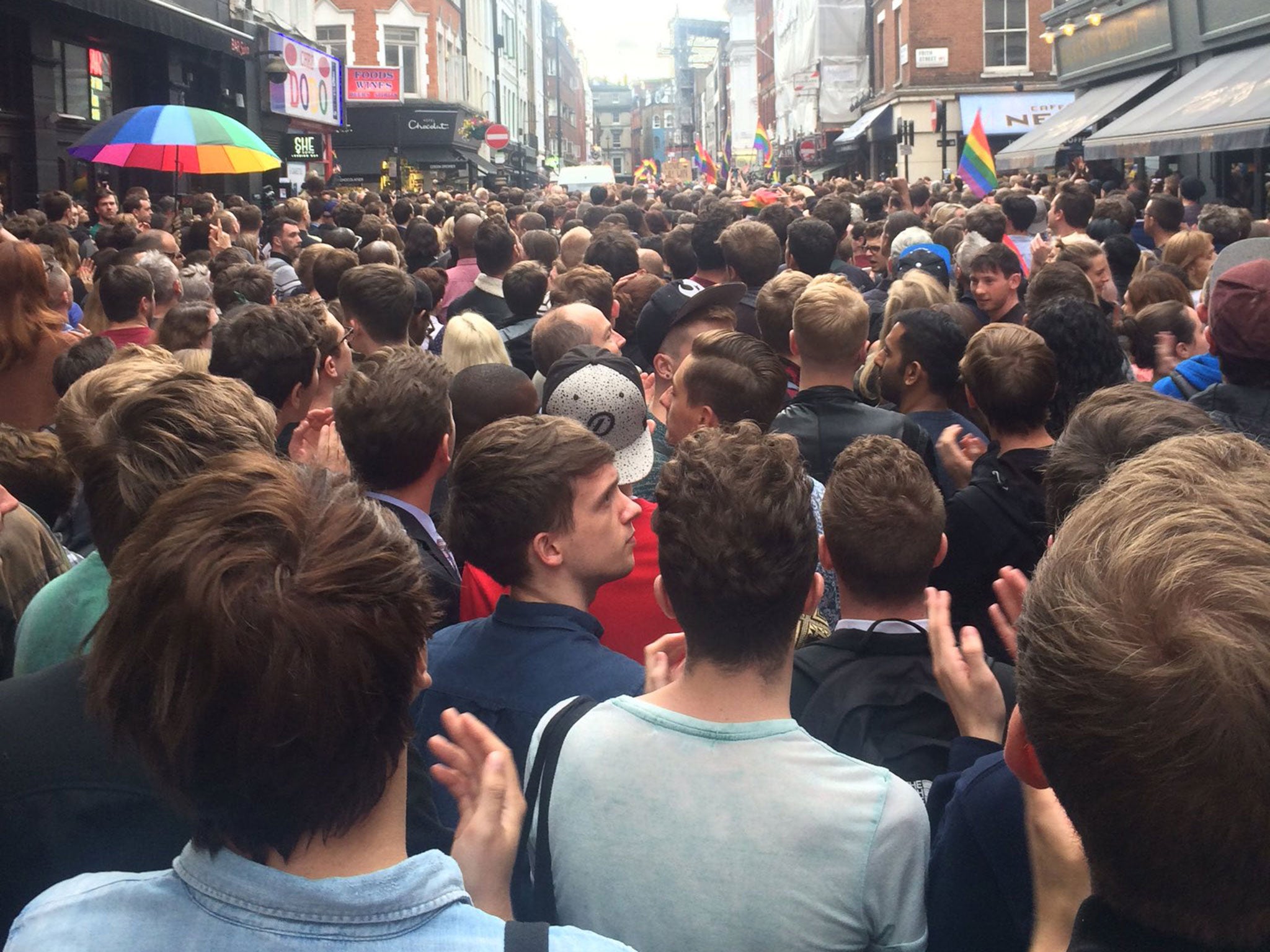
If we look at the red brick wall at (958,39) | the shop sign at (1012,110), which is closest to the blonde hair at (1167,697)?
the shop sign at (1012,110)

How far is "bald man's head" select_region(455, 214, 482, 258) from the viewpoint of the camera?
9828 millimetres

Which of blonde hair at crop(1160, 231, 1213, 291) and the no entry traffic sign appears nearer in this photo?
blonde hair at crop(1160, 231, 1213, 291)

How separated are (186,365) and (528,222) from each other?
24.9 ft

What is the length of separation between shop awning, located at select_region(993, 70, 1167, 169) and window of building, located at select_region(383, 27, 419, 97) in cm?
2717

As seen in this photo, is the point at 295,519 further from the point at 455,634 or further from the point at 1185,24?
the point at 1185,24

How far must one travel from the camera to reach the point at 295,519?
1544 millimetres

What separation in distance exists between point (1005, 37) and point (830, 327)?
35067 millimetres

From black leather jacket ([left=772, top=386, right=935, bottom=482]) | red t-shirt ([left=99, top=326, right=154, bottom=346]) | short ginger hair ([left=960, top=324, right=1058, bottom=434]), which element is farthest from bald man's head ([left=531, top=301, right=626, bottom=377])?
red t-shirt ([left=99, top=326, right=154, bottom=346])

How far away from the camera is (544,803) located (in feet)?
7.09

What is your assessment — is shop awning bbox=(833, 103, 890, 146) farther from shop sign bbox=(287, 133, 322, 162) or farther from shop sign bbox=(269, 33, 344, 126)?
shop sign bbox=(287, 133, 322, 162)

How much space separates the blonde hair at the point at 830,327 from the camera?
4.54m

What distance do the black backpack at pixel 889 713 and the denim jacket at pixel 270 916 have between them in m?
1.27

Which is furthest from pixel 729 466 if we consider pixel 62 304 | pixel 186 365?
pixel 62 304

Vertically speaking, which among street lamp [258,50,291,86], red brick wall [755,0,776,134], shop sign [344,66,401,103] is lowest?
street lamp [258,50,291,86]
